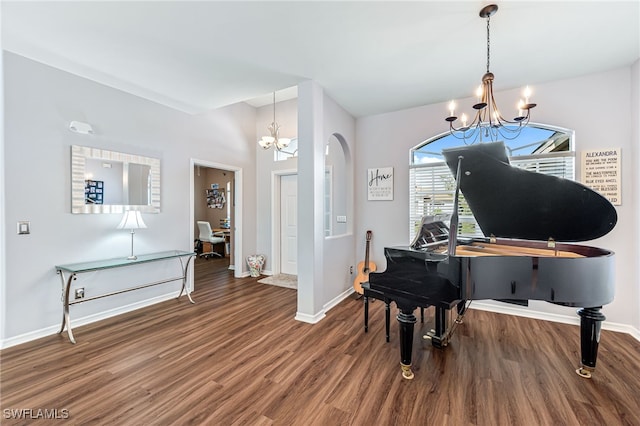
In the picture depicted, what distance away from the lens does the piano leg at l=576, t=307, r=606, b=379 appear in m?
1.89

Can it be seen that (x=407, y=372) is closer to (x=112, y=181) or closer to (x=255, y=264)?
(x=255, y=264)

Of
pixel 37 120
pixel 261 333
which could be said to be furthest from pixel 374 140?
pixel 37 120

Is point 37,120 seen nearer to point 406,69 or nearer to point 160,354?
point 160,354

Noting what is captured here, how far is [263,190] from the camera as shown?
5.17m

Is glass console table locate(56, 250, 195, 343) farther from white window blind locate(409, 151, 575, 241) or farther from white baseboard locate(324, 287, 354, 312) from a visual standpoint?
white window blind locate(409, 151, 575, 241)

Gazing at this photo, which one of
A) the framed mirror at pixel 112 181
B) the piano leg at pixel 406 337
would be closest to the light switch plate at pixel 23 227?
the framed mirror at pixel 112 181

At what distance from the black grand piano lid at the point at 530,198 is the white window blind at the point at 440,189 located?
3.38 feet

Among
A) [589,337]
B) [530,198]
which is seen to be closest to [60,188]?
[530,198]

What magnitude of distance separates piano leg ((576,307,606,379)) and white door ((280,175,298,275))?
390cm

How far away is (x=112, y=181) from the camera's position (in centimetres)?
316

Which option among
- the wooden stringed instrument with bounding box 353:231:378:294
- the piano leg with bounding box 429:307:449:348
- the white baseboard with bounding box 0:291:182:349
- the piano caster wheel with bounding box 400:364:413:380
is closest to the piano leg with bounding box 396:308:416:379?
the piano caster wheel with bounding box 400:364:413:380

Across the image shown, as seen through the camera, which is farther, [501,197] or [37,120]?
[37,120]

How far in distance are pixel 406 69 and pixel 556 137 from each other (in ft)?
6.56

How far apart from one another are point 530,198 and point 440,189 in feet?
5.12
